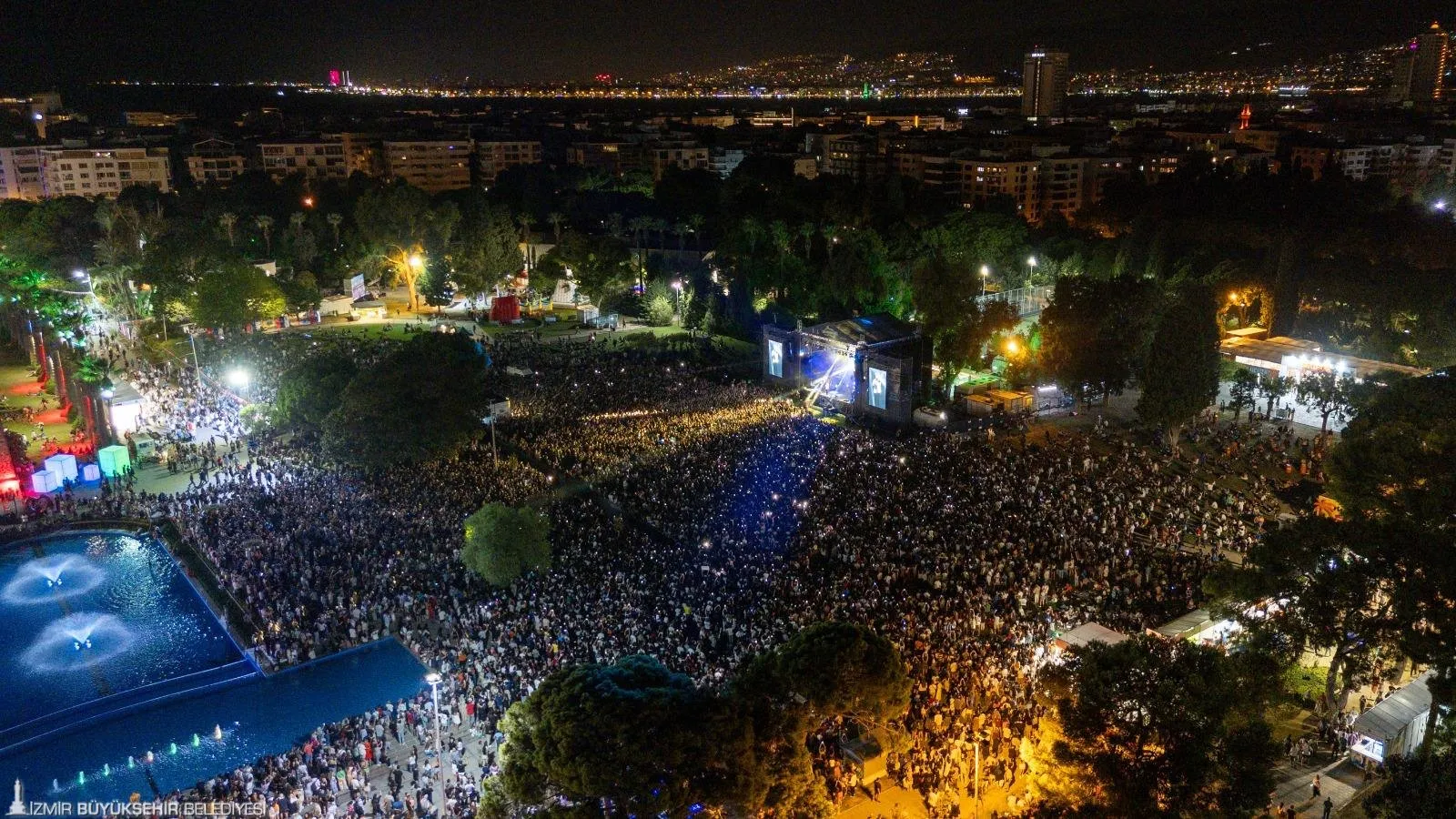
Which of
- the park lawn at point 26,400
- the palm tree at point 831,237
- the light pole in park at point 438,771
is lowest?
the park lawn at point 26,400

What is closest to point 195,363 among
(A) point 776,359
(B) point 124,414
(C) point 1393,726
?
(B) point 124,414

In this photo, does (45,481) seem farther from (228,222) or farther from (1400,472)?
(1400,472)

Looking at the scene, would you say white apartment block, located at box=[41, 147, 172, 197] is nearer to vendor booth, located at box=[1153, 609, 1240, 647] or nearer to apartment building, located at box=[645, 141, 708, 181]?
apartment building, located at box=[645, 141, 708, 181]

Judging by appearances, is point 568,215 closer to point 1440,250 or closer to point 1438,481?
point 1440,250

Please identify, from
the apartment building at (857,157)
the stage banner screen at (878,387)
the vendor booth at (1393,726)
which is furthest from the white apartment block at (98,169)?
the vendor booth at (1393,726)

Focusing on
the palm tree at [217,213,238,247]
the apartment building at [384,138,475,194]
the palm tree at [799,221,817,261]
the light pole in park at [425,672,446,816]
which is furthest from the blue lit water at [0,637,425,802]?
the apartment building at [384,138,475,194]

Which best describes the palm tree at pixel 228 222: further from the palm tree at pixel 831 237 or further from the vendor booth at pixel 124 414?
the palm tree at pixel 831 237
